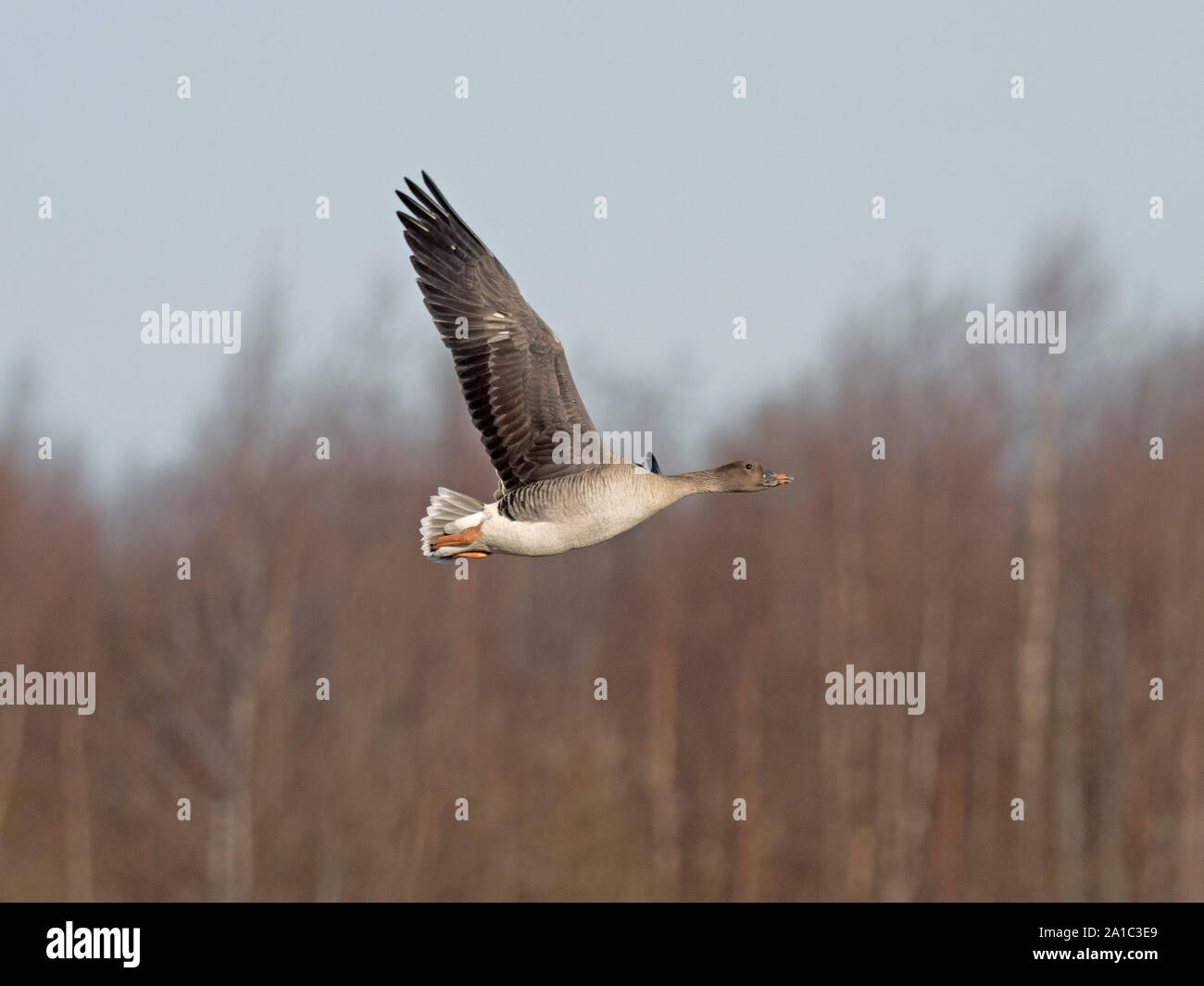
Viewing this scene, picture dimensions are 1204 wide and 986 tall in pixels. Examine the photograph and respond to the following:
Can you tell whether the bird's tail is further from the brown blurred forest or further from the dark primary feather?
the brown blurred forest

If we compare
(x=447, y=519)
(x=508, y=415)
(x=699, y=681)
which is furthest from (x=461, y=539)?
(x=699, y=681)

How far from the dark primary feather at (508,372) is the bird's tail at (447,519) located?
1.14 feet

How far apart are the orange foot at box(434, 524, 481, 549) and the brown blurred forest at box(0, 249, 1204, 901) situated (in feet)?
66.1

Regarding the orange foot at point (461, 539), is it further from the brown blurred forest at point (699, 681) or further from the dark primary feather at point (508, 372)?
the brown blurred forest at point (699, 681)

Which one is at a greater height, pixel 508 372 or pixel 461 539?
pixel 508 372

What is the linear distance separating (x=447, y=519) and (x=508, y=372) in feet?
4.45

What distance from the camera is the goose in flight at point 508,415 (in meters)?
13.4

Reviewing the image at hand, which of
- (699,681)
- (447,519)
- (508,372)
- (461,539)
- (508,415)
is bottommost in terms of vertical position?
(699,681)

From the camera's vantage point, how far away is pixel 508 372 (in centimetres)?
1405

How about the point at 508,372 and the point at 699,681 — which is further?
the point at 699,681

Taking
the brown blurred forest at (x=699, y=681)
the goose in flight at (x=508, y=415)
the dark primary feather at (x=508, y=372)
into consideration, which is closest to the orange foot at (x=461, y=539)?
the goose in flight at (x=508, y=415)

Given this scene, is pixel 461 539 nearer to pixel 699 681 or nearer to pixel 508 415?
pixel 508 415

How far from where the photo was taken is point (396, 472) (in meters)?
38.9
